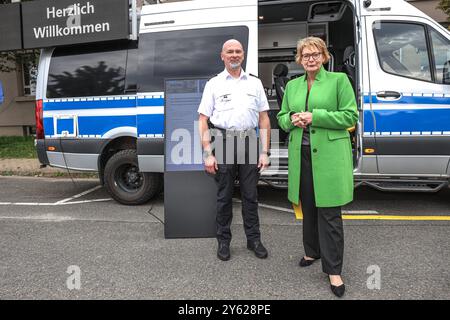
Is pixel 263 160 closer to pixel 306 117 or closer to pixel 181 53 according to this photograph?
pixel 306 117

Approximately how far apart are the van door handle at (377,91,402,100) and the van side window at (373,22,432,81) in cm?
26

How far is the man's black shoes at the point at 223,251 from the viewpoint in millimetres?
3645

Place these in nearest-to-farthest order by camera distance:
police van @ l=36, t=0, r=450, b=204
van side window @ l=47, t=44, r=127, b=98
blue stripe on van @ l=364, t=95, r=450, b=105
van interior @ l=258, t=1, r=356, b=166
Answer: blue stripe on van @ l=364, t=95, r=450, b=105
police van @ l=36, t=0, r=450, b=204
van side window @ l=47, t=44, r=127, b=98
van interior @ l=258, t=1, r=356, b=166

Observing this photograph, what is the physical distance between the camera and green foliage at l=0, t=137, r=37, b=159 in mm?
10269

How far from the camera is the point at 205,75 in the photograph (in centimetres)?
488

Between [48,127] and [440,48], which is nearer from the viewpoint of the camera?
[440,48]

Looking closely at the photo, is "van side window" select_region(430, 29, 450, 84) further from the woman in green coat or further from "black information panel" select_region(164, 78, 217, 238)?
"black information panel" select_region(164, 78, 217, 238)

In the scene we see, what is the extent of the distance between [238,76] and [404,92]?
2200 mm

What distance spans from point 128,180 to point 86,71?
5.12 ft

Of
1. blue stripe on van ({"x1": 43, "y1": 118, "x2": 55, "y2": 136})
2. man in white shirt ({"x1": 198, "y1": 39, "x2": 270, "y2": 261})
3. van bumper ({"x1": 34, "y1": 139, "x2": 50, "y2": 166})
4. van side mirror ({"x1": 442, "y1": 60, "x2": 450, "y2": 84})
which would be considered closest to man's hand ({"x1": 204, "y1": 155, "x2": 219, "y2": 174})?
man in white shirt ({"x1": 198, "y1": 39, "x2": 270, "y2": 261})

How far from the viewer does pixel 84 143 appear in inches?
216

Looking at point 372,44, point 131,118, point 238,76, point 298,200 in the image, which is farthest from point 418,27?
point 131,118

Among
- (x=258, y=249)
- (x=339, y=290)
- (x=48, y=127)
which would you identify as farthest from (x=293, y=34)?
(x=339, y=290)
